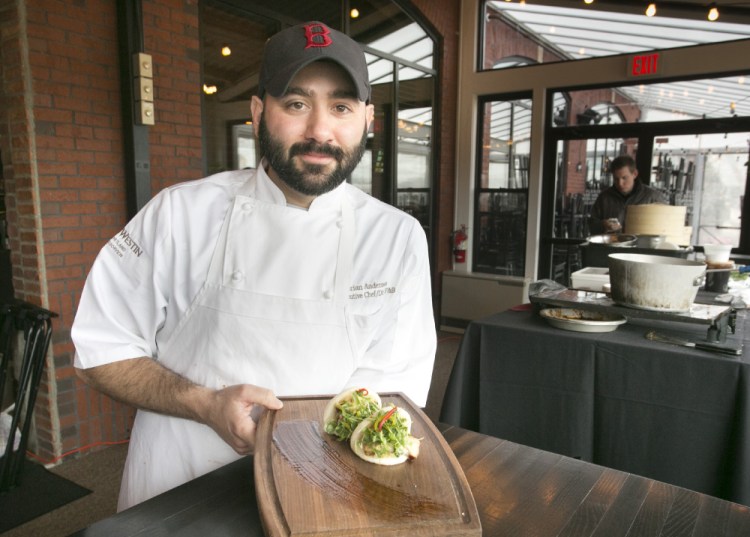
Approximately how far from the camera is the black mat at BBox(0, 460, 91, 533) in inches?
101

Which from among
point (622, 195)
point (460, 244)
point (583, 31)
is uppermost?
point (583, 31)

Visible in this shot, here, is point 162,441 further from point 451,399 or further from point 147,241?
point 451,399

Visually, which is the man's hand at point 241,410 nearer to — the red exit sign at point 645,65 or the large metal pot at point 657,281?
the large metal pot at point 657,281

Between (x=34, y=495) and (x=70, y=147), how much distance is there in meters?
1.77

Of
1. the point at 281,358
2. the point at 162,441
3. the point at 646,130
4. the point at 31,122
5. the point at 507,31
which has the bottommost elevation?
the point at 162,441

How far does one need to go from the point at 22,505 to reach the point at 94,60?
7.48ft

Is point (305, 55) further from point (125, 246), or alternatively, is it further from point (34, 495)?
point (34, 495)

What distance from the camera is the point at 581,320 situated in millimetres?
2217

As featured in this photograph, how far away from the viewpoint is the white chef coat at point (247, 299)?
1212 mm

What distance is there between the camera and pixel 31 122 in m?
2.71

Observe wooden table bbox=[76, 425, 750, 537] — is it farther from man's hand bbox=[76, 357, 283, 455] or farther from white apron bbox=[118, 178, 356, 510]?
white apron bbox=[118, 178, 356, 510]

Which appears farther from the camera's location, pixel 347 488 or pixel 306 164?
pixel 306 164

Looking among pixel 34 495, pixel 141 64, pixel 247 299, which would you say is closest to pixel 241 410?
pixel 247 299

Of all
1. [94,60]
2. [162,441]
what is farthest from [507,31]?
[162,441]
